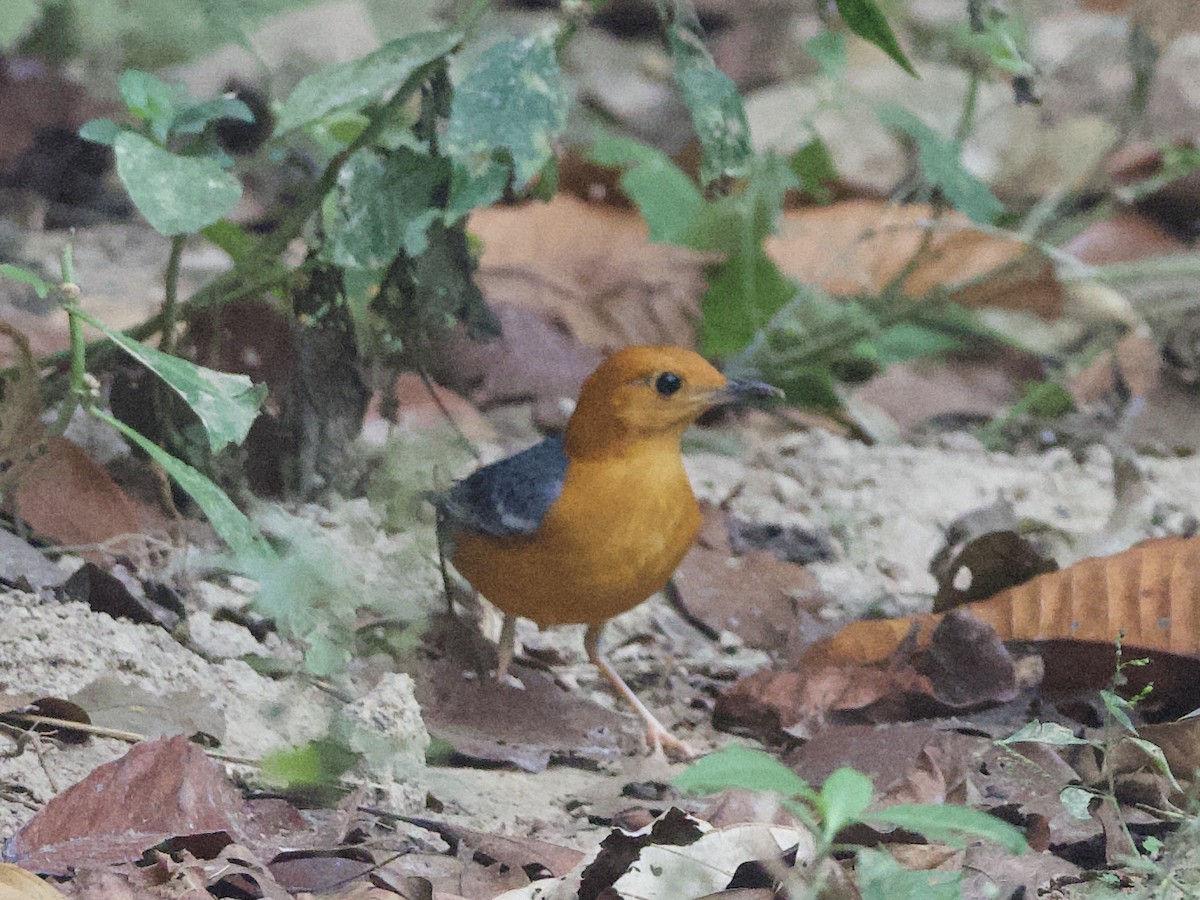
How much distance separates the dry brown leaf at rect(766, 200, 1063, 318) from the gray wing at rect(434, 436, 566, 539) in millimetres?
2287

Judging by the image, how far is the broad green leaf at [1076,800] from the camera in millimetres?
2400

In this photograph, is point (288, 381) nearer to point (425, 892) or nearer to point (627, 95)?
point (425, 892)

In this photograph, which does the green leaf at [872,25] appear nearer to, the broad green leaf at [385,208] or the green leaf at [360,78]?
the green leaf at [360,78]

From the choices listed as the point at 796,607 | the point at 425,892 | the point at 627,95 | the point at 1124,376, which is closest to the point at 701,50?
the point at 796,607

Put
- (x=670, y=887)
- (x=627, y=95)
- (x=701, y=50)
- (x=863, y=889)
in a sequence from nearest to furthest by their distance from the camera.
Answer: (x=863, y=889) → (x=670, y=887) → (x=701, y=50) → (x=627, y=95)

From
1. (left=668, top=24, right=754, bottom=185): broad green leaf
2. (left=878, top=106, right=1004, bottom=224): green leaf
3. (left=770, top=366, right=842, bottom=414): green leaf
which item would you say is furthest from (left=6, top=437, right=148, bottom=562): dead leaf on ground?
(left=770, top=366, right=842, bottom=414): green leaf

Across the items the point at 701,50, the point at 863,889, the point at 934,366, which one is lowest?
the point at 934,366

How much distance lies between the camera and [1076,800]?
8.04ft

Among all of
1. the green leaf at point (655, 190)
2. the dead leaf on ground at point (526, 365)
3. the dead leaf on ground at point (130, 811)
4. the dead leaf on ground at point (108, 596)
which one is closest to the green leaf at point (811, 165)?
the green leaf at point (655, 190)

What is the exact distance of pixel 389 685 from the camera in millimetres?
2760

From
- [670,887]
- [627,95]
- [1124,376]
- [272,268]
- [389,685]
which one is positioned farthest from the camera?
[627,95]

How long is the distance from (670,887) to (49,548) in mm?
1647

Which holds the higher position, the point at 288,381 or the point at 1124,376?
the point at 288,381

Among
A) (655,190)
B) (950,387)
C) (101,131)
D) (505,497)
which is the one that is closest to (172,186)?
(101,131)
